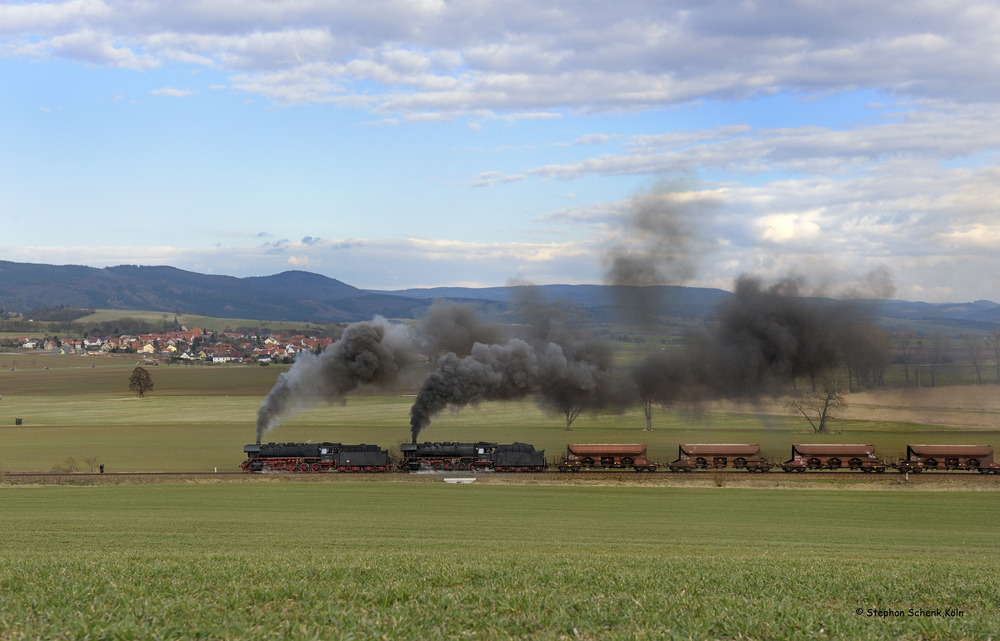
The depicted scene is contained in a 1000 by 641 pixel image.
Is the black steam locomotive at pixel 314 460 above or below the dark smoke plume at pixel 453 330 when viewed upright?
below

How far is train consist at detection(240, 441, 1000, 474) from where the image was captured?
51875mm

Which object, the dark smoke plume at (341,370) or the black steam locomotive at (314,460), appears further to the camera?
the dark smoke plume at (341,370)

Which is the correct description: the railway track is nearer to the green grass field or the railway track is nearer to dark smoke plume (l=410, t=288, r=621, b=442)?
the green grass field

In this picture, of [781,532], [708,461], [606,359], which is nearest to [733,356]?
[606,359]

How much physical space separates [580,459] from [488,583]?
128 feet

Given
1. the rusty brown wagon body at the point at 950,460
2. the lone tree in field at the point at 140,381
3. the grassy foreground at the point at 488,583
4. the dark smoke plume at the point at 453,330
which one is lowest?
the lone tree in field at the point at 140,381

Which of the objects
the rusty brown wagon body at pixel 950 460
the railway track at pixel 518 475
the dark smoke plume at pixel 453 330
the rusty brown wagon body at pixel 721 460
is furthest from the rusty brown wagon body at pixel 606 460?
the dark smoke plume at pixel 453 330

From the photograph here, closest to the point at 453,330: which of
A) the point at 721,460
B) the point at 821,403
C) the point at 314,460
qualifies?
the point at 314,460

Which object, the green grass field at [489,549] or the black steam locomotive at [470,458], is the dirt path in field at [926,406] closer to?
the green grass field at [489,549]

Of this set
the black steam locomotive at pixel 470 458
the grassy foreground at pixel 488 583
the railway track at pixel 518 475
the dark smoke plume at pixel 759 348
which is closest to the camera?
the grassy foreground at pixel 488 583

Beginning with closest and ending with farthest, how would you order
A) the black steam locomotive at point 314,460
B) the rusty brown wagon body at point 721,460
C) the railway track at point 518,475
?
the railway track at point 518,475
the black steam locomotive at point 314,460
the rusty brown wagon body at point 721,460

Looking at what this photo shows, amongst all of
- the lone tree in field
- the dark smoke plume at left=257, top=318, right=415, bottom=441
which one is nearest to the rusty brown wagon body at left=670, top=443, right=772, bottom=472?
the dark smoke plume at left=257, top=318, right=415, bottom=441

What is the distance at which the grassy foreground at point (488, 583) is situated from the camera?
1178 cm

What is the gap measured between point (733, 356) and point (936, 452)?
17.8 metres
